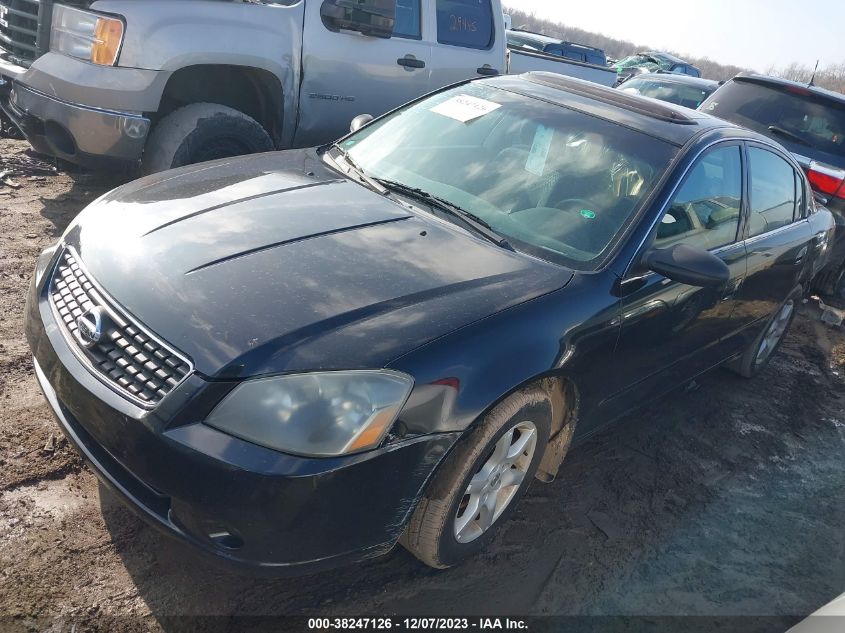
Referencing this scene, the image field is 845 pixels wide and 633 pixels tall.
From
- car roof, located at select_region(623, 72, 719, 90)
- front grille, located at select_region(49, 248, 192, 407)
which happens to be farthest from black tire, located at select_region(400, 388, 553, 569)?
car roof, located at select_region(623, 72, 719, 90)

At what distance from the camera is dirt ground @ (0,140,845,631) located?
2283 millimetres

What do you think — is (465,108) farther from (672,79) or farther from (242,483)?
(672,79)

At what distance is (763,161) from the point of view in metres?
3.83

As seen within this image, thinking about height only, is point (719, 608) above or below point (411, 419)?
below

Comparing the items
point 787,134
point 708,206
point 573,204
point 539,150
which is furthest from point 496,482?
point 787,134

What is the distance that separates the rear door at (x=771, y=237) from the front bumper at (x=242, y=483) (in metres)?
2.33

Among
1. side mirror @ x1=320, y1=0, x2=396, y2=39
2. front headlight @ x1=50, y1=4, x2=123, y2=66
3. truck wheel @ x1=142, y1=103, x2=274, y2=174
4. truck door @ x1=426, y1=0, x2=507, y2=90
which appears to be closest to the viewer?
front headlight @ x1=50, y1=4, x2=123, y2=66

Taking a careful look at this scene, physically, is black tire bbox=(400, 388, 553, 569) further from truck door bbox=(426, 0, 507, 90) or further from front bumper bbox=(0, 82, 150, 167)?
truck door bbox=(426, 0, 507, 90)

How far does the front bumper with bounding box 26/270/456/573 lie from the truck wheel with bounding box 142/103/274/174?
8.60ft

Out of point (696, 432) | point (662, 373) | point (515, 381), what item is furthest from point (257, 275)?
point (696, 432)

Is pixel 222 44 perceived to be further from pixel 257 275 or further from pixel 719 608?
pixel 719 608

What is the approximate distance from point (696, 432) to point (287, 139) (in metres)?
3.51

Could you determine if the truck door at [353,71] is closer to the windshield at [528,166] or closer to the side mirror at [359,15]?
the side mirror at [359,15]

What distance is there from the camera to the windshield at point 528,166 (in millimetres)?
2928
